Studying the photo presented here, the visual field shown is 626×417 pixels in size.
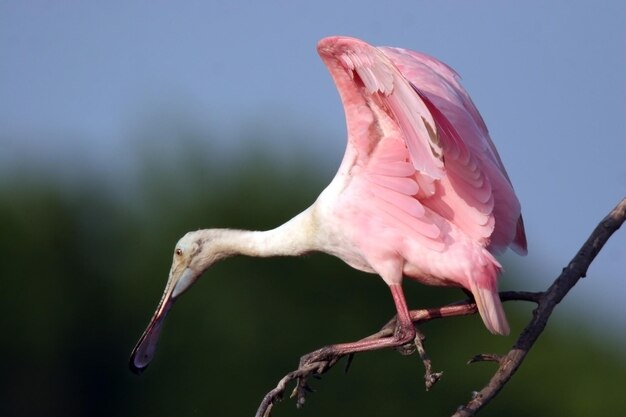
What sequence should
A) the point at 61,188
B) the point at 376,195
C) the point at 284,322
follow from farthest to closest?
1. the point at 61,188
2. the point at 284,322
3. the point at 376,195

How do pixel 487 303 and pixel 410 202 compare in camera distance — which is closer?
pixel 487 303

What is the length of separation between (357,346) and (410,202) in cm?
64

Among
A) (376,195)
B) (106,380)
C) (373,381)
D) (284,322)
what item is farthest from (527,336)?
(106,380)

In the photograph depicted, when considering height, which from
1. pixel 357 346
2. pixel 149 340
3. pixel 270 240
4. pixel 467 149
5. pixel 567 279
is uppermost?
pixel 467 149

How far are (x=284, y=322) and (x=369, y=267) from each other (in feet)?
33.5

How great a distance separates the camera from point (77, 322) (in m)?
18.5

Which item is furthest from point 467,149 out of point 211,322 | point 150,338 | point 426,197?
point 211,322

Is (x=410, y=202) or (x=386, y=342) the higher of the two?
(x=410, y=202)

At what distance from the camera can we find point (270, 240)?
267 inches

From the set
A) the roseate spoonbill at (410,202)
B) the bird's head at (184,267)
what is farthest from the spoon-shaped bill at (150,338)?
the roseate spoonbill at (410,202)

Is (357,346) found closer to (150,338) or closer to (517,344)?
(517,344)

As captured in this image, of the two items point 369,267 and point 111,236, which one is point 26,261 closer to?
point 111,236

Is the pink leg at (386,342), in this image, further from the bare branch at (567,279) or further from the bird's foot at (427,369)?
the bare branch at (567,279)

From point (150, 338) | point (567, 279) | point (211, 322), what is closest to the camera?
point (567, 279)
